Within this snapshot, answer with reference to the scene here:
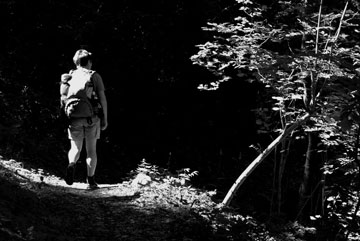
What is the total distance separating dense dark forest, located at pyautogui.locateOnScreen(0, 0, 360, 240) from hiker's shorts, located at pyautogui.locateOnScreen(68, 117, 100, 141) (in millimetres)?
1990

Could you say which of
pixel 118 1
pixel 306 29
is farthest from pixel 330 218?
pixel 118 1

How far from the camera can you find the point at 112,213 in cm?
600

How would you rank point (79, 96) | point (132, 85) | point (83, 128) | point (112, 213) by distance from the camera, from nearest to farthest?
point (112, 213)
point (79, 96)
point (83, 128)
point (132, 85)

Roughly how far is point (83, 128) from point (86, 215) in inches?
64.4

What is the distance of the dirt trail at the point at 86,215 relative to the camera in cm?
491

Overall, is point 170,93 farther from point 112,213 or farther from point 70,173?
point 112,213

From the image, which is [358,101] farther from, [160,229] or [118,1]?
[118,1]

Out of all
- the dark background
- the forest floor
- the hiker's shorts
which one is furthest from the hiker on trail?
the dark background

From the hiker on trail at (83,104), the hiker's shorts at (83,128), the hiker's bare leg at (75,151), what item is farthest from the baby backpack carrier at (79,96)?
the hiker's bare leg at (75,151)

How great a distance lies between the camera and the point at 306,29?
8.09 m

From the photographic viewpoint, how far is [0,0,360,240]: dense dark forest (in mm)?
9852

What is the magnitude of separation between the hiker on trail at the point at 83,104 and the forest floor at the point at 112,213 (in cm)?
68

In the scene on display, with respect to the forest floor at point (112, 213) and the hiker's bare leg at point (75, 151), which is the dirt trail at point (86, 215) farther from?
the hiker's bare leg at point (75, 151)

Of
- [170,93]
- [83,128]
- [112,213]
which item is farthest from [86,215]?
[170,93]
